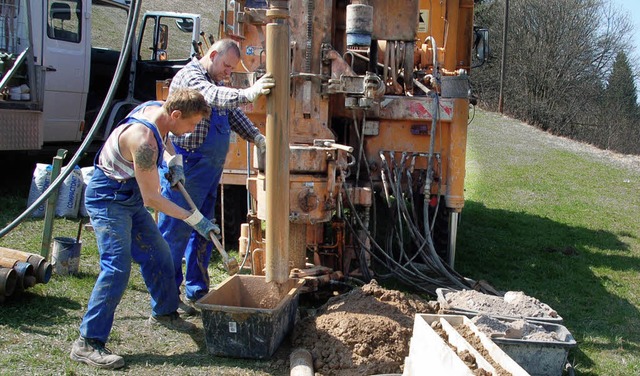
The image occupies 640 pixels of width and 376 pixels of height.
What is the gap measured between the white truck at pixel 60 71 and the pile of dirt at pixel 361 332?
3829 millimetres

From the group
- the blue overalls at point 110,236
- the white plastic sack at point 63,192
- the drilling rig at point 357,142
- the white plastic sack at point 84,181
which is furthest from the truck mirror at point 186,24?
the blue overalls at point 110,236

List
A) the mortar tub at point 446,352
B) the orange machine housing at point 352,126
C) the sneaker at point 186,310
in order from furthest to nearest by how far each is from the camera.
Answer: the orange machine housing at point 352,126 → the sneaker at point 186,310 → the mortar tub at point 446,352

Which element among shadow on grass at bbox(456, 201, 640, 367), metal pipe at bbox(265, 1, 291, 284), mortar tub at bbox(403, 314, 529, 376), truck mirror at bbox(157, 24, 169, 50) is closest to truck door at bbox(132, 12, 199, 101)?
truck mirror at bbox(157, 24, 169, 50)

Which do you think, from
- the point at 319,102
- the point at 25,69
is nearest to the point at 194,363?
the point at 319,102

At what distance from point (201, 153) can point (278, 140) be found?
99 cm

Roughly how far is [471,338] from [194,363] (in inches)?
62.6

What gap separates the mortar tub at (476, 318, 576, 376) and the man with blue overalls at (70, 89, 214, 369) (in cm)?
186

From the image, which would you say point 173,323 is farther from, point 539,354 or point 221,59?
point 539,354

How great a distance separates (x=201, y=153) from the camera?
4816 millimetres

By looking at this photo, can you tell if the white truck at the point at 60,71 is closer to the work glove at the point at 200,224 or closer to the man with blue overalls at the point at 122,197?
the man with blue overalls at the point at 122,197

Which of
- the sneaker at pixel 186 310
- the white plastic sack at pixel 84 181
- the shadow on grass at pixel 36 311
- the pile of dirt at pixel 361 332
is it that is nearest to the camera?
the pile of dirt at pixel 361 332

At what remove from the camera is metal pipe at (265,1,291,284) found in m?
3.94

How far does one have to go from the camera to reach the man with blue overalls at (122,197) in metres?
3.90

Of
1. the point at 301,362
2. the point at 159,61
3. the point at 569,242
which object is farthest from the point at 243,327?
the point at 159,61
